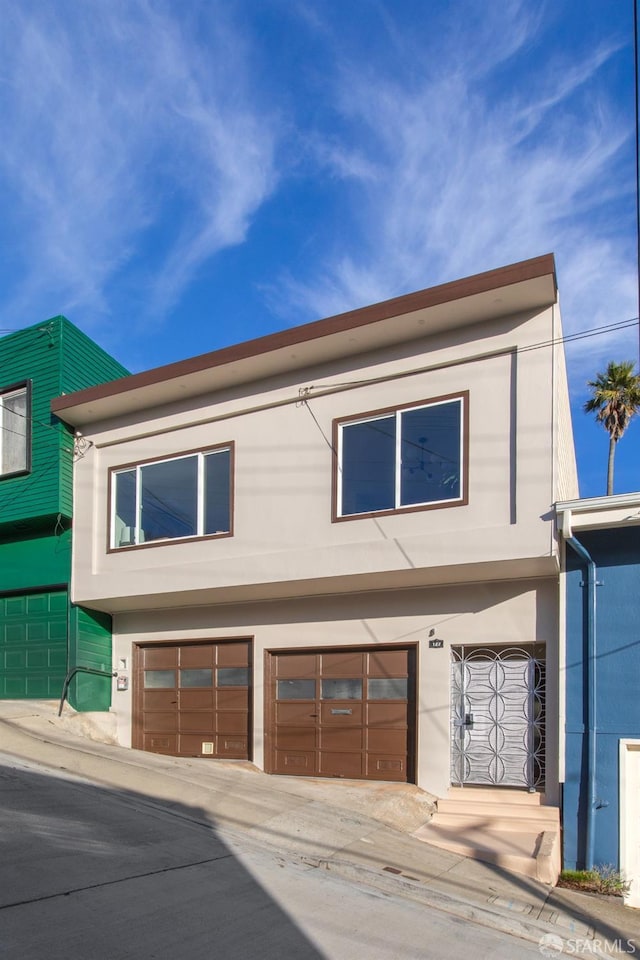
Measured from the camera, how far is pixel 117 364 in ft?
54.3

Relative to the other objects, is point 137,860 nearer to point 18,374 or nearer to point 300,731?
point 300,731

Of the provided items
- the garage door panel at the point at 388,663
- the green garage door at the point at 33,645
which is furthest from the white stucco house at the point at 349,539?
the green garage door at the point at 33,645

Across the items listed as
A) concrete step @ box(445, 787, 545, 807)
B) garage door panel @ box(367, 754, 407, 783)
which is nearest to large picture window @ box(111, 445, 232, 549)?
garage door panel @ box(367, 754, 407, 783)

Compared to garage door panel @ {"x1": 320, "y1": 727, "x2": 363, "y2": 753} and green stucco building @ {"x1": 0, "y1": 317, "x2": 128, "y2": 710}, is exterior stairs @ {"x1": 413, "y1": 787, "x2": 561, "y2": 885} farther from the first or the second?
green stucco building @ {"x1": 0, "y1": 317, "x2": 128, "y2": 710}

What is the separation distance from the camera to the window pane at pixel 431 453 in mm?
11273

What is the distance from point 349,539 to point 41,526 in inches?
247

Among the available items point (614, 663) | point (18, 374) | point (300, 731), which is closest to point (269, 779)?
point (300, 731)

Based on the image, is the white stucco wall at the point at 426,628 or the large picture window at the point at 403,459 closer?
the white stucco wall at the point at 426,628

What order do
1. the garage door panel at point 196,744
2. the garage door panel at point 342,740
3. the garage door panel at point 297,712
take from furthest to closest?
the garage door panel at point 196,744 < the garage door panel at point 297,712 < the garage door panel at point 342,740

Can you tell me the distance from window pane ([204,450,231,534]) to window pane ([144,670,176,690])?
8.90 ft

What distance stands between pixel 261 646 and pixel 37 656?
4.31 meters

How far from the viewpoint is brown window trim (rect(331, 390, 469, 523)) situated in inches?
436

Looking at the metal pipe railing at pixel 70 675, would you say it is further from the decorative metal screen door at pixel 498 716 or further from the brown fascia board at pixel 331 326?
the decorative metal screen door at pixel 498 716

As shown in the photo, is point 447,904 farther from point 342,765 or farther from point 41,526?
point 41,526
